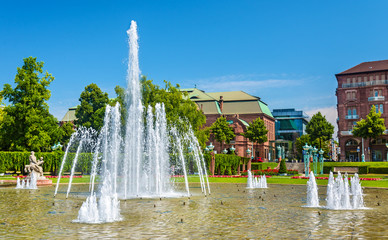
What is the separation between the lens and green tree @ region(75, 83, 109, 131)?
62531mm

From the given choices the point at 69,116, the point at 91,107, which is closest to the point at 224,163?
the point at 91,107

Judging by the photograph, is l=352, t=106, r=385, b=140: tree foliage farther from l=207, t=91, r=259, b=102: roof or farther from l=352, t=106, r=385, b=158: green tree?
l=207, t=91, r=259, b=102: roof

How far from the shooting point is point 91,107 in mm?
63938

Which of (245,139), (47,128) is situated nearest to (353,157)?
(245,139)

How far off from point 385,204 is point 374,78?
2802 inches

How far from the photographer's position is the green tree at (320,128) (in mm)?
77438

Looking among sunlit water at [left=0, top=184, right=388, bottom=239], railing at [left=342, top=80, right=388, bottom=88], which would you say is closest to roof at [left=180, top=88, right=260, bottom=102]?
railing at [left=342, top=80, right=388, bottom=88]

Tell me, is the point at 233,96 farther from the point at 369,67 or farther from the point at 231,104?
the point at 369,67

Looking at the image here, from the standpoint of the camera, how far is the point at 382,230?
9.82 meters

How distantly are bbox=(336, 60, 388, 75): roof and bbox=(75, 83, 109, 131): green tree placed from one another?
50538 millimetres

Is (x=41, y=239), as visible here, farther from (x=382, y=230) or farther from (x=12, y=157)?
(x=12, y=157)

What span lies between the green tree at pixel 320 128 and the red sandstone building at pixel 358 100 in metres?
4.22

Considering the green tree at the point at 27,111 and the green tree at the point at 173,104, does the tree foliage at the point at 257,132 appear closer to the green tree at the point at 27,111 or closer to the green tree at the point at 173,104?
the green tree at the point at 173,104

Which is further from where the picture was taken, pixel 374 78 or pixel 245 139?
pixel 245 139
